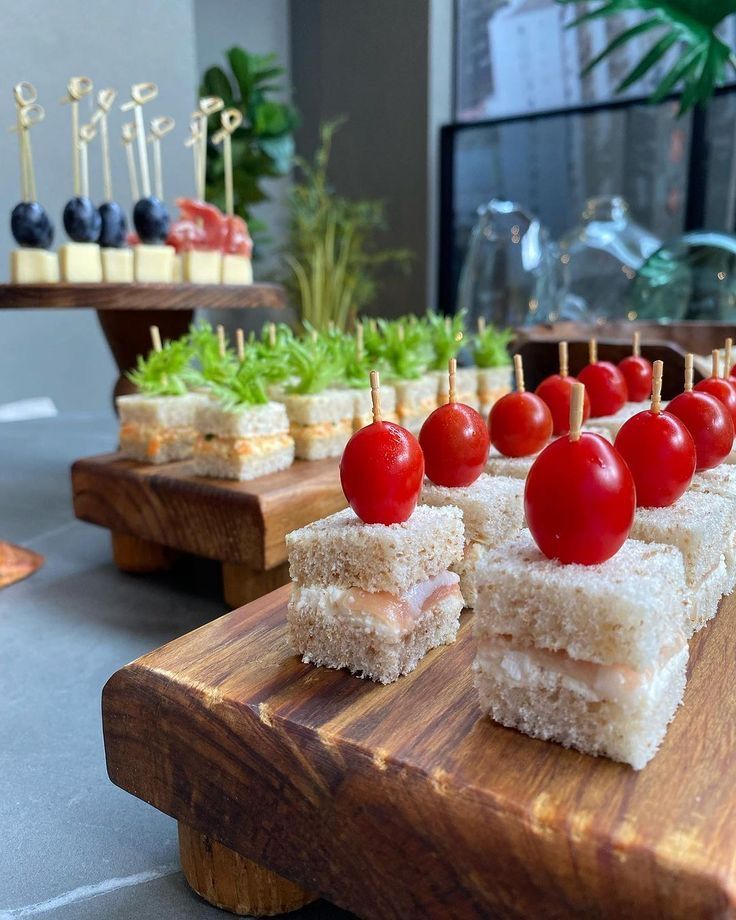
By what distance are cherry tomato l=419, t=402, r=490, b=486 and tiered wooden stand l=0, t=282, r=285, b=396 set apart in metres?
1.66

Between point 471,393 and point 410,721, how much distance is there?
81.4 inches

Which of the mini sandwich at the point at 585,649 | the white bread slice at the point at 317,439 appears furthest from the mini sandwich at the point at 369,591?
the white bread slice at the point at 317,439

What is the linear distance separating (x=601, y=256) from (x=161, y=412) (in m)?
2.77

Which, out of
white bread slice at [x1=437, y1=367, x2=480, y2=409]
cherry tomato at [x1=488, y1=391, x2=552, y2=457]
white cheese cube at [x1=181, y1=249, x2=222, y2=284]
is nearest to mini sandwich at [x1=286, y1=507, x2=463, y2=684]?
cherry tomato at [x1=488, y1=391, x2=552, y2=457]

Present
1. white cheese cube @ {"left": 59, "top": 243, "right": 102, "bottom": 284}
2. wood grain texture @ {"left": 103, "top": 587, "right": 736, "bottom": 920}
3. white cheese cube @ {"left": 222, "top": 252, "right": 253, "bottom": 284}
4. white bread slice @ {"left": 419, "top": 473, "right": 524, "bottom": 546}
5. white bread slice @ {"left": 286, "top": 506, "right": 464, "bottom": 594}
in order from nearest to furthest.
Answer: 1. wood grain texture @ {"left": 103, "top": 587, "right": 736, "bottom": 920}
2. white bread slice @ {"left": 286, "top": 506, "right": 464, "bottom": 594}
3. white bread slice @ {"left": 419, "top": 473, "right": 524, "bottom": 546}
4. white cheese cube @ {"left": 59, "top": 243, "right": 102, "bottom": 284}
5. white cheese cube @ {"left": 222, "top": 252, "right": 253, "bottom": 284}

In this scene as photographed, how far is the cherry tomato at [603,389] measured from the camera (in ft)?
6.48

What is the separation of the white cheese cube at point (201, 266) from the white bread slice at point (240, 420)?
134 centimetres

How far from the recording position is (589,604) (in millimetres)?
833

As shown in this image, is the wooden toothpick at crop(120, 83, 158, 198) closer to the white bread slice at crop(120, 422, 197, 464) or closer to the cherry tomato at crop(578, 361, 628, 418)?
the white bread slice at crop(120, 422, 197, 464)

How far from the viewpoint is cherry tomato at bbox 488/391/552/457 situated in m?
1.55

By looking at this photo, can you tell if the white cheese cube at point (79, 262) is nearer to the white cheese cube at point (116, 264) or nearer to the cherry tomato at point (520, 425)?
the white cheese cube at point (116, 264)

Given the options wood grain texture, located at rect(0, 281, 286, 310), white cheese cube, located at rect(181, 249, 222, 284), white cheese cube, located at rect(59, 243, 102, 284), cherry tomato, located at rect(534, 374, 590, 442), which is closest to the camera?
cherry tomato, located at rect(534, 374, 590, 442)

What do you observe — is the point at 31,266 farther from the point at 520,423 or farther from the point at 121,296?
the point at 520,423

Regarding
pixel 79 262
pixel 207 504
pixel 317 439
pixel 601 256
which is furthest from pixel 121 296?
pixel 601 256
